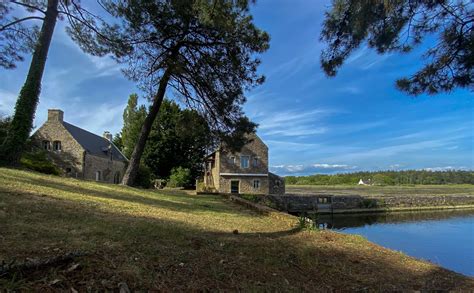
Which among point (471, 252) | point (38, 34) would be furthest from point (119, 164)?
point (471, 252)

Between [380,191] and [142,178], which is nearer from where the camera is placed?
[142,178]

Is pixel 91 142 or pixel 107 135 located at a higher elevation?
pixel 107 135

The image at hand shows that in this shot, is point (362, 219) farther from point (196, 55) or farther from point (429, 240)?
point (196, 55)

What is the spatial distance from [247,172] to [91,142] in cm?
1507

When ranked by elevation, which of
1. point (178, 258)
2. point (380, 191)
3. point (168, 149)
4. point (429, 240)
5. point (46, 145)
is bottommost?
point (429, 240)

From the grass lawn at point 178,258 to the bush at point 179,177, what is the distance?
27214 millimetres

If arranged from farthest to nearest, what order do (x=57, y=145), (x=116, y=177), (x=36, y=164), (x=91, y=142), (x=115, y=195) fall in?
(x=116, y=177) < (x=91, y=142) < (x=57, y=145) < (x=36, y=164) < (x=115, y=195)

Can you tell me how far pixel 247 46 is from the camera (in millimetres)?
13266

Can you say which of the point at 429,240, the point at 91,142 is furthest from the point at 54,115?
the point at 429,240

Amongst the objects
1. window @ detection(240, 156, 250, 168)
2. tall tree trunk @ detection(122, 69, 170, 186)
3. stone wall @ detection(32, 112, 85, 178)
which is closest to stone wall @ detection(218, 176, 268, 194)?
window @ detection(240, 156, 250, 168)

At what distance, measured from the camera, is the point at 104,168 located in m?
30.2

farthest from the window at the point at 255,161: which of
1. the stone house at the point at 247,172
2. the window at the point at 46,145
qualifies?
the window at the point at 46,145

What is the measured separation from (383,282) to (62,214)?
458cm

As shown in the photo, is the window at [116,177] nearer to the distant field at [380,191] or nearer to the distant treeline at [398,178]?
the distant field at [380,191]
